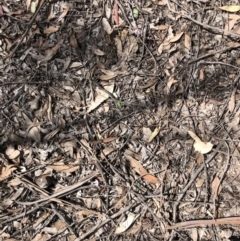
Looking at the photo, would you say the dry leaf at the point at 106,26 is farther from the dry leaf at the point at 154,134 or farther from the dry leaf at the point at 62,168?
the dry leaf at the point at 62,168

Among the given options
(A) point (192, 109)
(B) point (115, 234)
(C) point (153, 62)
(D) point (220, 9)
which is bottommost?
(B) point (115, 234)

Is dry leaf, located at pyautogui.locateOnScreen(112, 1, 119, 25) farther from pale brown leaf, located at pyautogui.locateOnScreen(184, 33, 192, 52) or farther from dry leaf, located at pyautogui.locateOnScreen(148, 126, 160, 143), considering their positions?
dry leaf, located at pyautogui.locateOnScreen(148, 126, 160, 143)

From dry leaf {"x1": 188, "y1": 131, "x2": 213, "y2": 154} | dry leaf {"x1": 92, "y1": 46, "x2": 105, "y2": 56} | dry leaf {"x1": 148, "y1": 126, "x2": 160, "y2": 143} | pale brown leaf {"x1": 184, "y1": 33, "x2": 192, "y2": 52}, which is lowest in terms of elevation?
dry leaf {"x1": 188, "y1": 131, "x2": 213, "y2": 154}

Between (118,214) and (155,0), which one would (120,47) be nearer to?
(155,0)

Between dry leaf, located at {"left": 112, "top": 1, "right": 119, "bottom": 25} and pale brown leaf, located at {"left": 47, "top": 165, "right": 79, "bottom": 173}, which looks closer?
pale brown leaf, located at {"left": 47, "top": 165, "right": 79, "bottom": 173}

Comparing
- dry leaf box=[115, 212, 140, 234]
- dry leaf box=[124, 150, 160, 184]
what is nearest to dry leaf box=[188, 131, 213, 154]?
dry leaf box=[124, 150, 160, 184]

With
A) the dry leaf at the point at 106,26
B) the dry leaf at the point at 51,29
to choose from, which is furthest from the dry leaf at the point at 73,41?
the dry leaf at the point at 106,26

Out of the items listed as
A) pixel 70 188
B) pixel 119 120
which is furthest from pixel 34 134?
pixel 119 120

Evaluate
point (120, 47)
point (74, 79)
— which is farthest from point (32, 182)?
point (120, 47)
